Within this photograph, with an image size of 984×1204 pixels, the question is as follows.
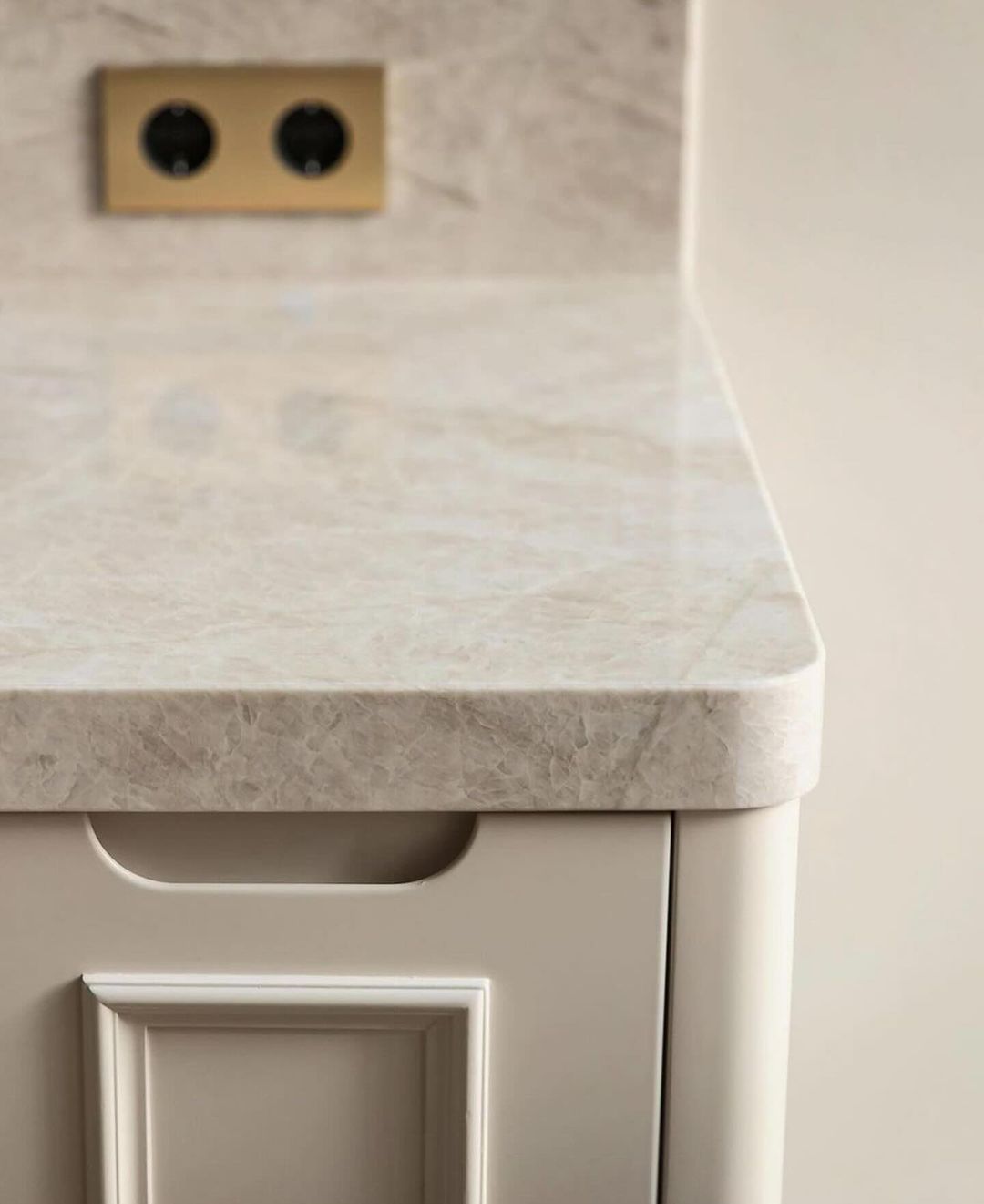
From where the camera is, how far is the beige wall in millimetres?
1022

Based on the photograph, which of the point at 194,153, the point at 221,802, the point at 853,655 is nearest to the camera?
the point at 221,802

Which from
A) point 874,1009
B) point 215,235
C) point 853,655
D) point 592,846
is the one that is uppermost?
point 215,235

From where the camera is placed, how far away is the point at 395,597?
18.7 inches

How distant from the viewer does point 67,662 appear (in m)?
0.43

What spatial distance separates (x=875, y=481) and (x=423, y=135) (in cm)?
39

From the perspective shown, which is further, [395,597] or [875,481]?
[875,481]

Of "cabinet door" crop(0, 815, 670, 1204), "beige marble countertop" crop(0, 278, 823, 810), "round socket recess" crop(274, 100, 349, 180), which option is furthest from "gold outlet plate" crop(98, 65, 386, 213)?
"cabinet door" crop(0, 815, 670, 1204)

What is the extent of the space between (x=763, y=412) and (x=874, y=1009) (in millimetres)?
452

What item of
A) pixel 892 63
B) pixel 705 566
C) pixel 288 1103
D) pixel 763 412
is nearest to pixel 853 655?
pixel 763 412

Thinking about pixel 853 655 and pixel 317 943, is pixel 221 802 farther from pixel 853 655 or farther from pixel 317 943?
pixel 853 655

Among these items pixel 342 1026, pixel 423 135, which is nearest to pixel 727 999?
pixel 342 1026

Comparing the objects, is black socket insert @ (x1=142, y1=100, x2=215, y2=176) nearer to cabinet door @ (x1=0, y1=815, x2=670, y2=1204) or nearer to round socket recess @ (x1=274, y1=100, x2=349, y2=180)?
round socket recess @ (x1=274, y1=100, x2=349, y2=180)

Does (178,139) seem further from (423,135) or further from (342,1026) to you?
(342,1026)

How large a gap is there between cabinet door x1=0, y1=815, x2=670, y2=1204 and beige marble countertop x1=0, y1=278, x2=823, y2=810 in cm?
3
